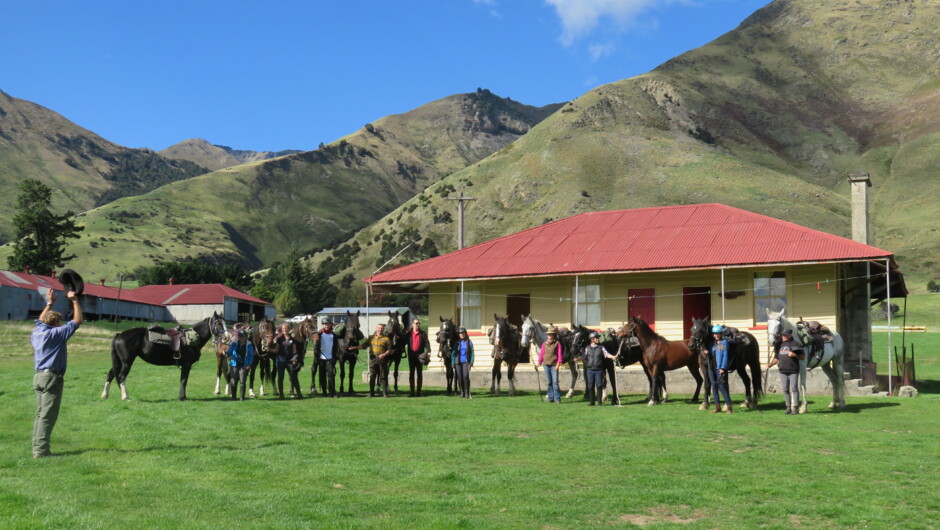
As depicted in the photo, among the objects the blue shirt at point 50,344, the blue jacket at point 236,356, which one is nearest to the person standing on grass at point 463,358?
the blue jacket at point 236,356

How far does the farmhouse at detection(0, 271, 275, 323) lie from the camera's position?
233 ft

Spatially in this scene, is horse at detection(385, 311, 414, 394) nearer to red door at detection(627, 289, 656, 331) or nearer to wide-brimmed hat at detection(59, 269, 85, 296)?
red door at detection(627, 289, 656, 331)

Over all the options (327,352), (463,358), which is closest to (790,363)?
(463,358)

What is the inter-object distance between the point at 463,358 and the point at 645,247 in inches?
350

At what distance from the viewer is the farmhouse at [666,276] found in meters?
25.2

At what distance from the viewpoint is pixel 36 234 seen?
101000 millimetres

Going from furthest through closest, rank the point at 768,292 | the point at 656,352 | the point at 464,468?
the point at 768,292, the point at 656,352, the point at 464,468

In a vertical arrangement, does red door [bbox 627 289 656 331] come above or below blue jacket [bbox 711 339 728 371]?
above

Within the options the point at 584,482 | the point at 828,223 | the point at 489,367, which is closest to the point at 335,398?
the point at 489,367

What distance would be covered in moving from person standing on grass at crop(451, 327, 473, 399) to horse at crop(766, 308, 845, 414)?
783 centimetres

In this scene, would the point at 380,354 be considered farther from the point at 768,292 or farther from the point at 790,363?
the point at 768,292

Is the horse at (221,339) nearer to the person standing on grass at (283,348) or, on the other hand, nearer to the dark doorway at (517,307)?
the person standing on grass at (283,348)

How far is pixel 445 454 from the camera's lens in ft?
41.1

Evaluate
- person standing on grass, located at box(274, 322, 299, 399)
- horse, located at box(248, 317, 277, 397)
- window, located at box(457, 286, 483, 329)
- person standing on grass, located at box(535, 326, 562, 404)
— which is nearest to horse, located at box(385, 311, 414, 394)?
person standing on grass, located at box(274, 322, 299, 399)
